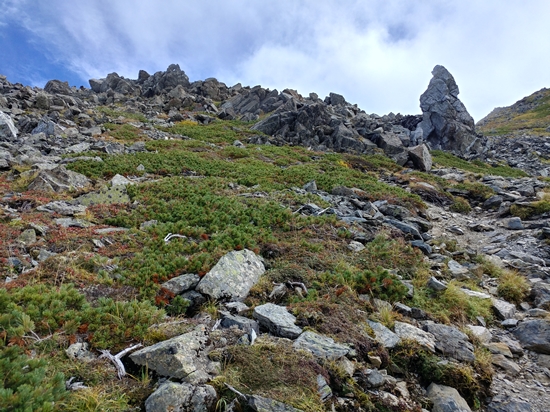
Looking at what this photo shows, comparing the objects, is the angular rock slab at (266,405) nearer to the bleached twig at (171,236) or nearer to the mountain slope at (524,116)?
the bleached twig at (171,236)

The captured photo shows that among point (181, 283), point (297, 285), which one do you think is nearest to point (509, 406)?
point (297, 285)

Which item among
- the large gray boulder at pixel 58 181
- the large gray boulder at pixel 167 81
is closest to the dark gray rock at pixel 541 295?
the large gray boulder at pixel 58 181

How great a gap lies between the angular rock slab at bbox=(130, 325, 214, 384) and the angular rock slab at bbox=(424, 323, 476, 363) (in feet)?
15.0

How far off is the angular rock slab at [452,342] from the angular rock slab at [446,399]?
0.96 metres

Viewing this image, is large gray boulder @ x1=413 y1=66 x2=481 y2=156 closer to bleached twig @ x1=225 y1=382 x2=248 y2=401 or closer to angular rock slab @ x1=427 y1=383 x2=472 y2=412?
angular rock slab @ x1=427 y1=383 x2=472 y2=412

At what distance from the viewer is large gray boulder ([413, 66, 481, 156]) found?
4997cm

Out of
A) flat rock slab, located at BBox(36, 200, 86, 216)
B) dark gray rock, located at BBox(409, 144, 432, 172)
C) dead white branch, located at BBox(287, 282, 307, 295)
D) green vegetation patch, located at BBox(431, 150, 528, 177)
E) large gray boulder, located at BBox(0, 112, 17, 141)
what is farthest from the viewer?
green vegetation patch, located at BBox(431, 150, 528, 177)

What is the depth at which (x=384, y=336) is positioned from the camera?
6.34 m

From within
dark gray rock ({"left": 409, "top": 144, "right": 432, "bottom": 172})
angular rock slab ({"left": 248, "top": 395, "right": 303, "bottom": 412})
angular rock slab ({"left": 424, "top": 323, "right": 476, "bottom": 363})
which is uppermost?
dark gray rock ({"left": 409, "top": 144, "right": 432, "bottom": 172})

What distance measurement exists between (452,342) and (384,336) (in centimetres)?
144

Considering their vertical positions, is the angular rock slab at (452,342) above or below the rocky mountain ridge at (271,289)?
below

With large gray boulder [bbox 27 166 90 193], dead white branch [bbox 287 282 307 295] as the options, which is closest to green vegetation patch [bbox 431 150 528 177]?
dead white branch [bbox 287 282 307 295]

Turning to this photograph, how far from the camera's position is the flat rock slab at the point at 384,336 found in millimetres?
6102

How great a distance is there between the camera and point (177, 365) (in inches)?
179
